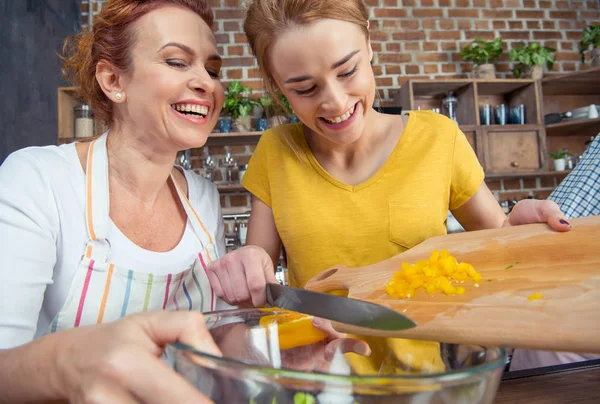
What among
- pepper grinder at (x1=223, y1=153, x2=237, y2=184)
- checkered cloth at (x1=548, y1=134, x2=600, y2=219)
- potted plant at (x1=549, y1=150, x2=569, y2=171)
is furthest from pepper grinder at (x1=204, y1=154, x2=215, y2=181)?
potted plant at (x1=549, y1=150, x2=569, y2=171)

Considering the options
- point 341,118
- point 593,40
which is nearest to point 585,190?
point 341,118

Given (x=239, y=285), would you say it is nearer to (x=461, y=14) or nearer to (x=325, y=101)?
(x=325, y=101)

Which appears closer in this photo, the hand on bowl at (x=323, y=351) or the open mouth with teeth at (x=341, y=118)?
the hand on bowl at (x=323, y=351)

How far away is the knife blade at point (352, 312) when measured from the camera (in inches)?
19.0

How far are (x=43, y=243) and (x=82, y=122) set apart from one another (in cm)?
277

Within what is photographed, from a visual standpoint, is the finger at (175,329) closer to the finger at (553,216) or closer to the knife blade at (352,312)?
the knife blade at (352,312)

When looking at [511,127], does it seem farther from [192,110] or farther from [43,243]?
[43,243]

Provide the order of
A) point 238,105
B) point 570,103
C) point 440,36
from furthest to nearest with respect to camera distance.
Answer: point 570,103 → point 440,36 → point 238,105

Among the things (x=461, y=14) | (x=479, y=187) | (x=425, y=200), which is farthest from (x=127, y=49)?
(x=461, y=14)

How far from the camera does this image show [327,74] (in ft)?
3.20

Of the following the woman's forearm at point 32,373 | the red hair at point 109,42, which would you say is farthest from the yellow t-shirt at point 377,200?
the woman's forearm at point 32,373

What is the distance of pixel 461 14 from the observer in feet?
12.6

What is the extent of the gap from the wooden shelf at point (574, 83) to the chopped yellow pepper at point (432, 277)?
137 inches

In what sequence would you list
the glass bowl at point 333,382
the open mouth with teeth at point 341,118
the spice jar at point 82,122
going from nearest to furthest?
1. the glass bowl at point 333,382
2. the open mouth with teeth at point 341,118
3. the spice jar at point 82,122
